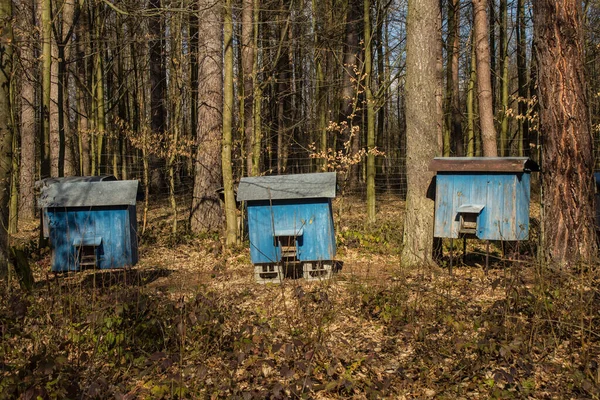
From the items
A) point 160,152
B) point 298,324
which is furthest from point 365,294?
point 160,152

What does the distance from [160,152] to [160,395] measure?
812cm

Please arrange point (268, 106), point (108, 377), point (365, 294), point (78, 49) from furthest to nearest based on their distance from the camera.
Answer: point (268, 106), point (78, 49), point (365, 294), point (108, 377)

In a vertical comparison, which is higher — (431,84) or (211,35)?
(211,35)

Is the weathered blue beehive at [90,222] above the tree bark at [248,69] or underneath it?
underneath

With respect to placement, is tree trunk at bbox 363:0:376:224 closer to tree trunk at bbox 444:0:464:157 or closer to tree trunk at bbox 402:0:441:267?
tree trunk at bbox 402:0:441:267

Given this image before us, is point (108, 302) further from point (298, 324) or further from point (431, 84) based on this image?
point (431, 84)

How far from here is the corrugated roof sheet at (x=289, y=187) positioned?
7750 mm

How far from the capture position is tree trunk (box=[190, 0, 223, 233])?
1277 centimetres

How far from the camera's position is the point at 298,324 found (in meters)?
6.10

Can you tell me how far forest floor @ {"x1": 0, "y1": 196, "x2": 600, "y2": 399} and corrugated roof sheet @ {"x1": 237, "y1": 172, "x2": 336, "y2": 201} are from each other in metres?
1.38

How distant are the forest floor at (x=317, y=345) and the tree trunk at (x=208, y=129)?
5.96 meters

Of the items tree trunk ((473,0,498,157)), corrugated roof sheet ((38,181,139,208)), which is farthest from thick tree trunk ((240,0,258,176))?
tree trunk ((473,0,498,157))

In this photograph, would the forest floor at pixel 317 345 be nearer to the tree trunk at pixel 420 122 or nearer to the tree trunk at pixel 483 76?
the tree trunk at pixel 420 122

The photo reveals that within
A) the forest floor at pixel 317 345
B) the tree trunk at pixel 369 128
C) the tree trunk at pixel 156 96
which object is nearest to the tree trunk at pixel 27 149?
the tree trunk at pixel 156 96
